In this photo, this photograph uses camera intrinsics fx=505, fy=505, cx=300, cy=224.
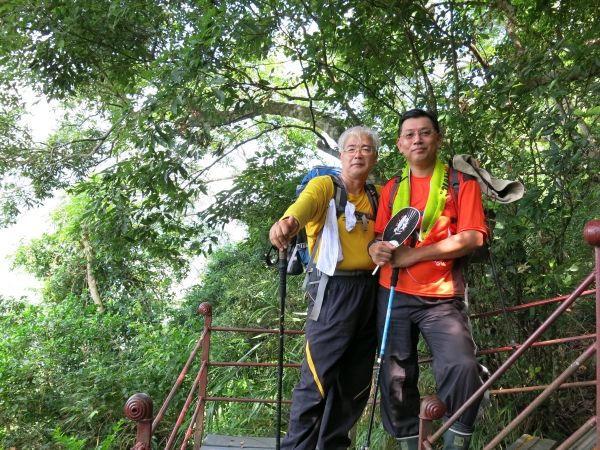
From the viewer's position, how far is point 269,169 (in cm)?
545

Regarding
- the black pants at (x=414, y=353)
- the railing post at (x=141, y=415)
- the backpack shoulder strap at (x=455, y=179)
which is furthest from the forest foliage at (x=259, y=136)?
the railing post at (x=141, y=415)

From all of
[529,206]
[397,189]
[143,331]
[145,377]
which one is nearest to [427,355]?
[529,206]

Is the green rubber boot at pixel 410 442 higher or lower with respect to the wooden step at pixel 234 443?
higher

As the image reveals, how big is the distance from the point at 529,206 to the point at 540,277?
93cm

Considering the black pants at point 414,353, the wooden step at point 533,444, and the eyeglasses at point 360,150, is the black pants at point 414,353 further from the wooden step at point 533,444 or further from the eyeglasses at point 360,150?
the wooden step at point 533,444

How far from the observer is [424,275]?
2.44 meters

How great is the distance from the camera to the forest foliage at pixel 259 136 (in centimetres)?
343

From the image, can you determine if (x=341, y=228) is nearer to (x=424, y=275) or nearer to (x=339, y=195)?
(x=339, y=195)

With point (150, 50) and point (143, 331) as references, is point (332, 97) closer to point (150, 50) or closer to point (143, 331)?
point (150, 50)

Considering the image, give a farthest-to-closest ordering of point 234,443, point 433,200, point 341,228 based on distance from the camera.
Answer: point 234,443 < point 341,228 < point 433,200

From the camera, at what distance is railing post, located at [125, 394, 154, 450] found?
1824 millimetres

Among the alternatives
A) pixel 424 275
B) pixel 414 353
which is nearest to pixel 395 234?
pixel 424 275

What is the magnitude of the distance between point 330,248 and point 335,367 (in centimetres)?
61

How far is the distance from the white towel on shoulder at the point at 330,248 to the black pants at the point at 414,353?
1.01ft
